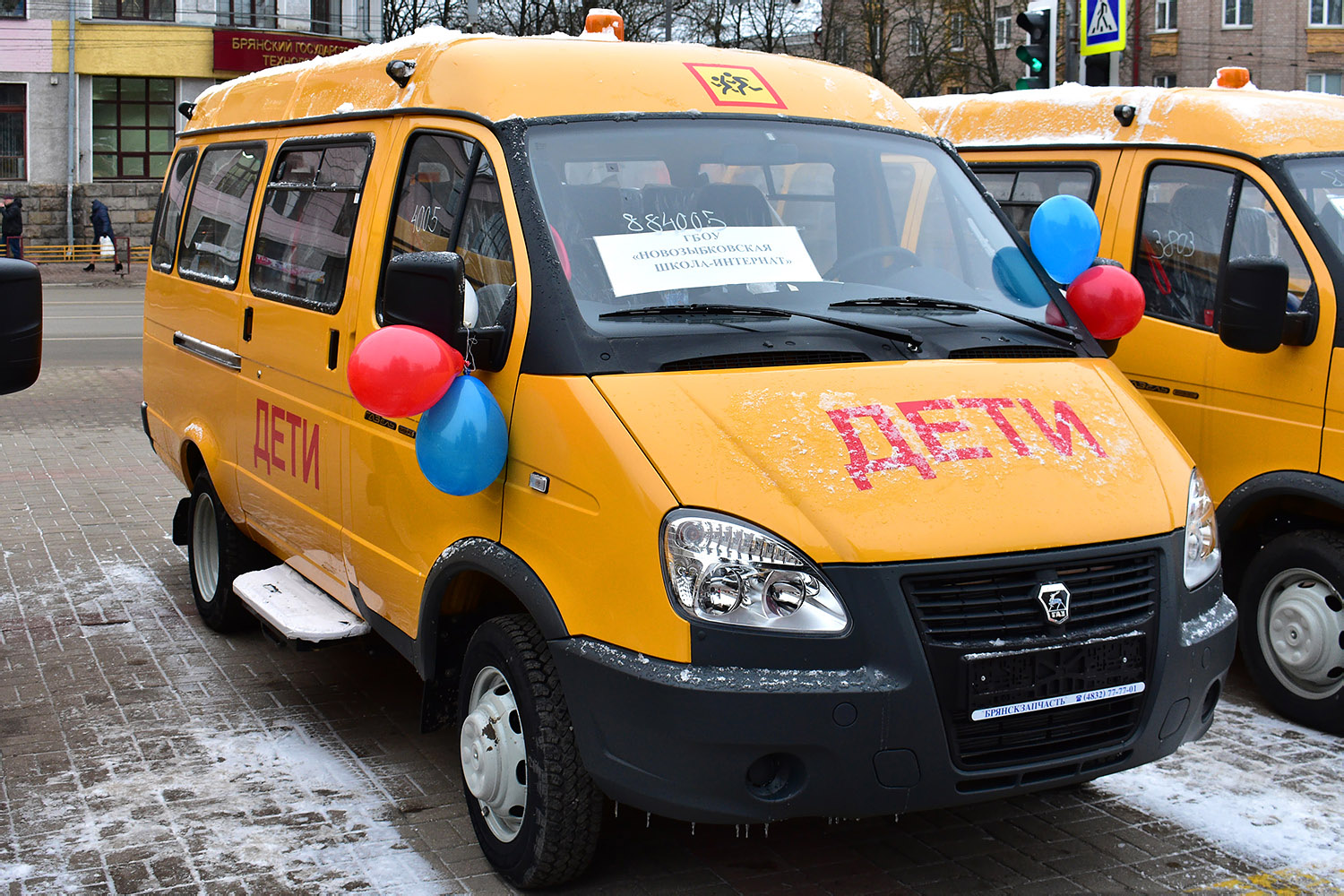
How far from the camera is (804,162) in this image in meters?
4.73

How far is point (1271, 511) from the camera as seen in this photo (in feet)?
19.8

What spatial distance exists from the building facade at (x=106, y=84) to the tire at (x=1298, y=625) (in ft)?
118

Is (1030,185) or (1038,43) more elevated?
(1038,43)

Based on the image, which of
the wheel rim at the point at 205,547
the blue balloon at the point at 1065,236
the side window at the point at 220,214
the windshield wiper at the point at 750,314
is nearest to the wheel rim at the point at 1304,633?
the blue balloon at the point at 1065,236

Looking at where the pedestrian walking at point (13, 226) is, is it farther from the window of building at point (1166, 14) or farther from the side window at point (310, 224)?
the window of building at point (1166, 14)

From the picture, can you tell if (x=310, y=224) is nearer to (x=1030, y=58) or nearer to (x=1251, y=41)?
(x=1030, y=58)

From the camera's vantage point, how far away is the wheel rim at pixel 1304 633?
561 cm

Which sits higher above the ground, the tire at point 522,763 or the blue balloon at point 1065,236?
the blue balloon at point 1065,236

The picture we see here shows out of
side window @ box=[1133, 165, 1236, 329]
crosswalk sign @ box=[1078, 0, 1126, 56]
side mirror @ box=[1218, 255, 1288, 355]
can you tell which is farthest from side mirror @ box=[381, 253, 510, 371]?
crosswalk sign @ box=[1078, 0, 1126, 56]

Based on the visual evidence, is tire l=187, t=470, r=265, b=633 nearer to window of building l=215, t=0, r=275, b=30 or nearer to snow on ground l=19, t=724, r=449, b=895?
snow on ground l=19, t=724, r=449, b=895

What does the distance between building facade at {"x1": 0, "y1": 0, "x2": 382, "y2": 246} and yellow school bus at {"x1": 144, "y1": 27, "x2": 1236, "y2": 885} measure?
35543mm

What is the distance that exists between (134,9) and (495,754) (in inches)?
1525

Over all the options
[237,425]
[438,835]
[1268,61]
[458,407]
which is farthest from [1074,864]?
[1268,61]

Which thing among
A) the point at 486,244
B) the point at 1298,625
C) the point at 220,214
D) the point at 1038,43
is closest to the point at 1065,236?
Result: the point at 1298,625
